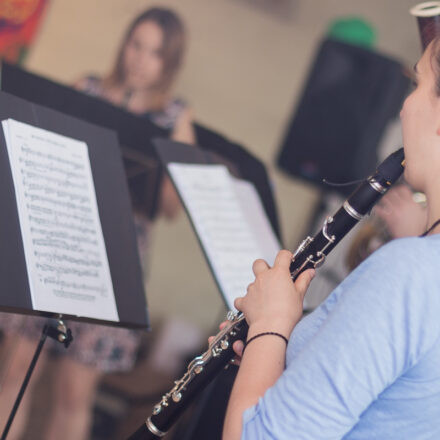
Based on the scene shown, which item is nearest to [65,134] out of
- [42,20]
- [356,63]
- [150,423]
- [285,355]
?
[150,423]

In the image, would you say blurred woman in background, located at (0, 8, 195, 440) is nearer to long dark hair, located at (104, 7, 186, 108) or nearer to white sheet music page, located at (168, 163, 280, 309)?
long dark hair, located at (104, 7, 186, 108)

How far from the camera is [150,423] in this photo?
1264 millimetres

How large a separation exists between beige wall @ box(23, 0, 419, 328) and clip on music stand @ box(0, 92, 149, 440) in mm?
2088

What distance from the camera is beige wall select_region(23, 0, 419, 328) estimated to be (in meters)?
3.57

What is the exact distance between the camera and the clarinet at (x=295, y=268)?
1169 millimetres

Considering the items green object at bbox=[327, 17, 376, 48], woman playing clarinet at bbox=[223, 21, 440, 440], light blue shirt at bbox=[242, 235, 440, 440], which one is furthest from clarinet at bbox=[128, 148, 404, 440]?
green object at bbox=[327, 17, 376, 48]

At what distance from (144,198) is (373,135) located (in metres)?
1.74

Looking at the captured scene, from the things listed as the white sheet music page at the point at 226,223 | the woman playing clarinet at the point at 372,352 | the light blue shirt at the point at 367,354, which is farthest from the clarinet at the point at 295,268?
the white sheet music page at the point at 226,223

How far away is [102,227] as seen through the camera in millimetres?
1487

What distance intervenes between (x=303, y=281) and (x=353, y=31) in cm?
284

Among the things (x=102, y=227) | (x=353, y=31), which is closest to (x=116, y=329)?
(x=102, y=227)

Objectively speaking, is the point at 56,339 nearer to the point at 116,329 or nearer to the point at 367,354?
the point at 367,354

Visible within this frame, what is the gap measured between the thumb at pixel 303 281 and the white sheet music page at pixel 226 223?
1.64 feet

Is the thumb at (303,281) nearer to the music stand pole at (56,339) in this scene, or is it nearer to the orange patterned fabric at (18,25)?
the music stand pole at (56,339)
